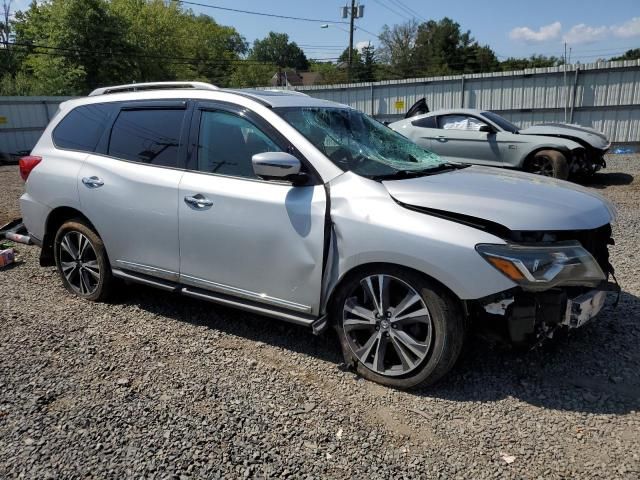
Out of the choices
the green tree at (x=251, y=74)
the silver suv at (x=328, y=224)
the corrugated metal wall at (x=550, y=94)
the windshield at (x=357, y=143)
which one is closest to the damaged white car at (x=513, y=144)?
the corrugated metal wall at (x=550, y=94)

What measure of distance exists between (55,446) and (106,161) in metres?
2.35

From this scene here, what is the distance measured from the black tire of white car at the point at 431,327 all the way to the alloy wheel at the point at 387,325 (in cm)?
1

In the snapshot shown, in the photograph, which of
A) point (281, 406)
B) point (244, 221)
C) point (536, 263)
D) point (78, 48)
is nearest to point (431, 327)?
point (536, 263)

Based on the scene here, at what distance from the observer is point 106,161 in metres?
4.32

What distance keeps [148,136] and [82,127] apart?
0.90 m

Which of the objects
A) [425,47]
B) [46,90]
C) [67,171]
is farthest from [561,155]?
[425,47]

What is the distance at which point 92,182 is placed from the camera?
434 centimetres

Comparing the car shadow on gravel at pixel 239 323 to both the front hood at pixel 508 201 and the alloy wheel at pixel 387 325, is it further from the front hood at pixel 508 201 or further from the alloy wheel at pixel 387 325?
the front hood at pixel 508 201

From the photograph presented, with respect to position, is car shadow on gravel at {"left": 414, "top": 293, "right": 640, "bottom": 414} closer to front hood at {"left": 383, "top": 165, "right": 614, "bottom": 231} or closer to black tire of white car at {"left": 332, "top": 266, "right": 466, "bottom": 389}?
black tire of white car at {"left": 332, "top": 266, "right": 466, "bottom": 389}

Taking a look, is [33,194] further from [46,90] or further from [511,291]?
[46,90]

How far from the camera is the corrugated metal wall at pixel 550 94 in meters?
15.2

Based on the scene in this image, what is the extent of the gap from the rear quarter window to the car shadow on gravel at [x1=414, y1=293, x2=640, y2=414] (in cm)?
335

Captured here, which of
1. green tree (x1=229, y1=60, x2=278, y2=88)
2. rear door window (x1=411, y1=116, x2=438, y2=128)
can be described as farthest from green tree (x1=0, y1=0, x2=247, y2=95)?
rear door window (x1=411, y1=116, x2=438, y2=128)

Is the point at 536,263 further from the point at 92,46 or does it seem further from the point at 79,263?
the point at 92,46
